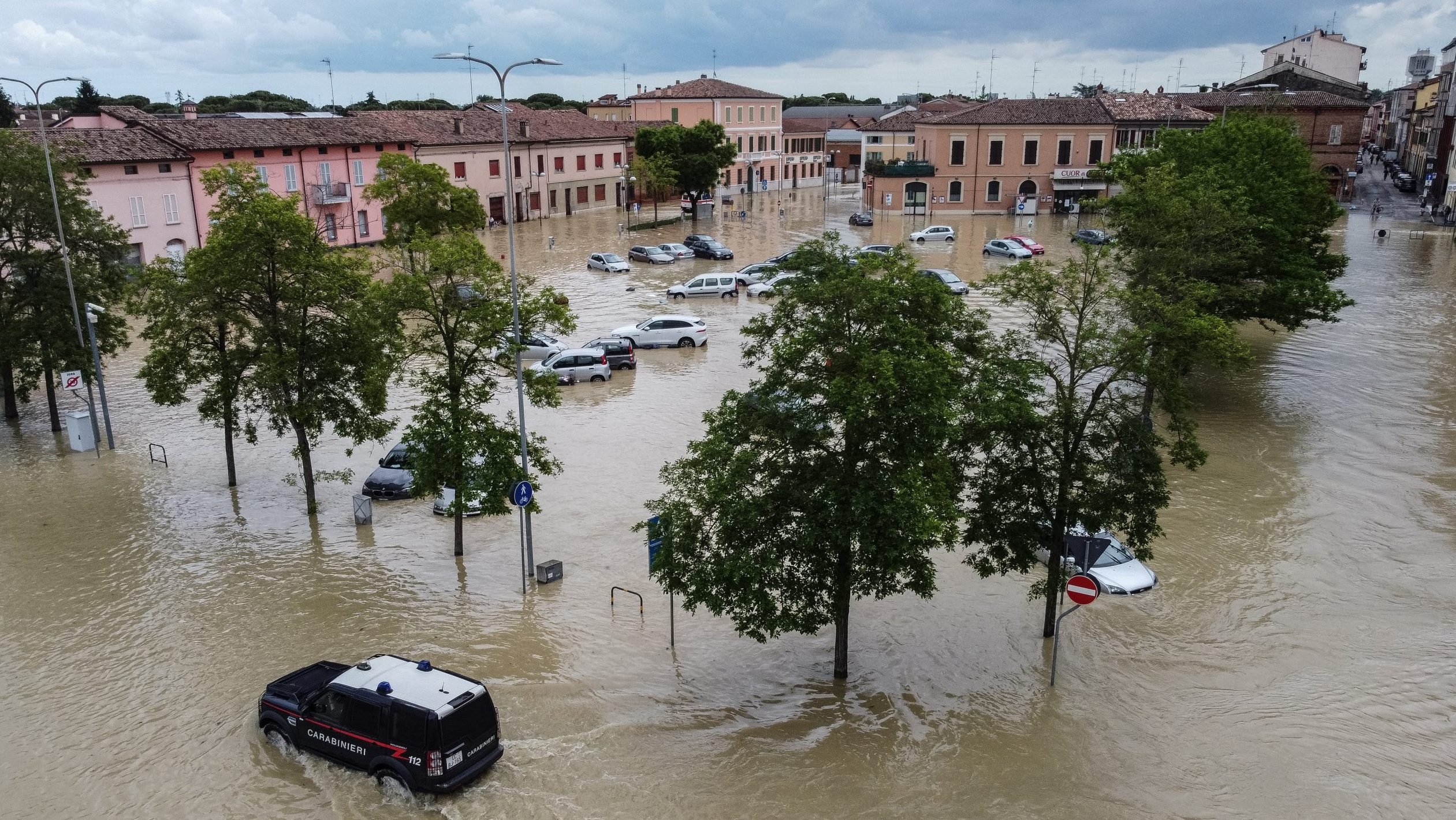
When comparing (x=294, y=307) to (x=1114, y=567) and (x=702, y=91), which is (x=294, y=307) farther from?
(x=702, y=91)

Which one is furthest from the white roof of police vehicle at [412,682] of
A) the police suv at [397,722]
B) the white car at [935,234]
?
the white car at [935,234]

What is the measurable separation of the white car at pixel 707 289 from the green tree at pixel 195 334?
81.7 feet

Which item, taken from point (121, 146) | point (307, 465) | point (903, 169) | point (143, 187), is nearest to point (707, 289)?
point (307, 465)

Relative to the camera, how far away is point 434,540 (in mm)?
21766

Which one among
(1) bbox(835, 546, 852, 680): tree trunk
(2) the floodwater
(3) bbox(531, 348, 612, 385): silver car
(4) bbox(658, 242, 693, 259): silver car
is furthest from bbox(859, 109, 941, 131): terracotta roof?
(1) bbox(835, 546, 852, 680): tree trunk

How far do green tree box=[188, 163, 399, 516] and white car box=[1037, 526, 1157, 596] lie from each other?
1425 centimetres

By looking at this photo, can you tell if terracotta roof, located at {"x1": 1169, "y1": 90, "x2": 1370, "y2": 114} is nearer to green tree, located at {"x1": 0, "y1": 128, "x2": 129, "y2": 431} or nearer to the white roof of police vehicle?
green tree, located at {"x1": 0, "y1": 128, "x2": 129, "y2": 431}

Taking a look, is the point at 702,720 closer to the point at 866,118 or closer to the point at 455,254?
the point at 455,254

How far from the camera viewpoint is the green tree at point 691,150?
7369 cm

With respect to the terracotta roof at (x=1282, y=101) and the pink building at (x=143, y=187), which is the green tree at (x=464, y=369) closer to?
the pink building at (x=143, y=187)

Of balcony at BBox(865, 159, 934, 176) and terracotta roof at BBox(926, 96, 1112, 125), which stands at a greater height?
terracotta roof at BBox(926, 96, 1112, 125)

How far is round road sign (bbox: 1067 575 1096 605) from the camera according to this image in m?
14.8

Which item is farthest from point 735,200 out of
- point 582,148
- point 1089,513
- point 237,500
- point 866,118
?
point 1089,513

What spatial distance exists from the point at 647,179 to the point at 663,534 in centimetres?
6073
